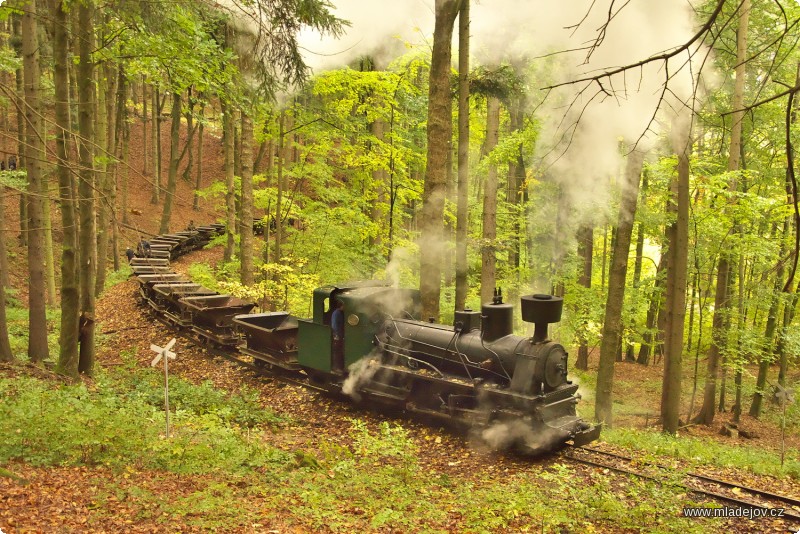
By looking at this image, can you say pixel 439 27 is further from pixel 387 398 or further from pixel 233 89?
pixel 387 398

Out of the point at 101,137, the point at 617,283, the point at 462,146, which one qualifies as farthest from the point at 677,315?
the point at 101,137

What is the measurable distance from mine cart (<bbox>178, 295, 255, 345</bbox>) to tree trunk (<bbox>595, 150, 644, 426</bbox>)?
8.64 metres

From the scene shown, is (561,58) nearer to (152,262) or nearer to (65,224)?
(65,224)

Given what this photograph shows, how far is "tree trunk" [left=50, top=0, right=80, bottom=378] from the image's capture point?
7961 mm

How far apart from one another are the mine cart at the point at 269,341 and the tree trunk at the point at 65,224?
3.66m

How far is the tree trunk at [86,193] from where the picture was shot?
8.48 metres

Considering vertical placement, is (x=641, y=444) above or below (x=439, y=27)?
below

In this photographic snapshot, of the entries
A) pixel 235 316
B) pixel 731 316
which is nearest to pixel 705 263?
pixel 731 316

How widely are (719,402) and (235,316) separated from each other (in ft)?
51.6

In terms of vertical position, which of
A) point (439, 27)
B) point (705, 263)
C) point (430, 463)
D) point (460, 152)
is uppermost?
point (439, 27)

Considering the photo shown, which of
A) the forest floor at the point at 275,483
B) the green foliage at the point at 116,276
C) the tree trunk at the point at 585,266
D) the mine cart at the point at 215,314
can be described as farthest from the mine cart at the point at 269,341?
the tree trunk at the point at 585,266

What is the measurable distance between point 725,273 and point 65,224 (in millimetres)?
14277

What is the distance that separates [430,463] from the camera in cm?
779

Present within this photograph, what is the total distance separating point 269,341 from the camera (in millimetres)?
11781
